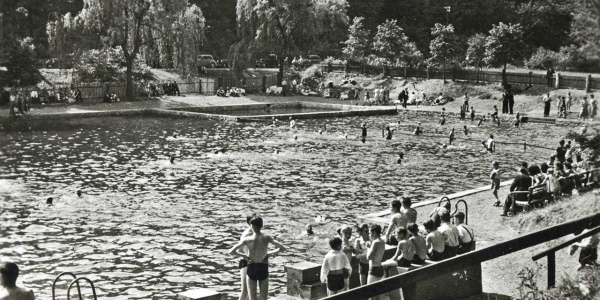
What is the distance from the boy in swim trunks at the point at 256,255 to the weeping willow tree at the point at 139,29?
46.4 metres

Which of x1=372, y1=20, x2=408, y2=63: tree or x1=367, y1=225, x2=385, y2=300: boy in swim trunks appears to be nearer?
x1=367, y1=225, x2=385, y2=300: boy in swim trunks

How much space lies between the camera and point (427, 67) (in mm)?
64750

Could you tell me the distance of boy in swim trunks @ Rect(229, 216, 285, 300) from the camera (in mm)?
11977

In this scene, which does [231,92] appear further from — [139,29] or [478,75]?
[478,75]

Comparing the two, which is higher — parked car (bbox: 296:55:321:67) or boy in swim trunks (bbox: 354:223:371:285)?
parked car (bbox: 296:55:321:67)

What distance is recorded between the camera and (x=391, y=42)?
2697 inches

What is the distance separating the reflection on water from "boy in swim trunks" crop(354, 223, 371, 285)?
4.50m

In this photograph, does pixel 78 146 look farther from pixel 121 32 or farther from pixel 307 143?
pixel 121 32

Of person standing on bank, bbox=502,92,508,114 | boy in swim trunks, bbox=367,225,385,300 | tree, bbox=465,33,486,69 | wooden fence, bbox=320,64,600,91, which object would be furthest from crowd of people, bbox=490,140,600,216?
tree, bbox=465,33,486,69

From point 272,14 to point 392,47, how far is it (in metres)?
11.6

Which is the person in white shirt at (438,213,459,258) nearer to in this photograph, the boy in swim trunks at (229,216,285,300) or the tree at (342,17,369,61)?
the boy in swim trunks at (229,216,285,300)

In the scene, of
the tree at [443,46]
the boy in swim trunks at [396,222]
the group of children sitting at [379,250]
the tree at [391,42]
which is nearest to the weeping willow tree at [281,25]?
the tree at [391,42]

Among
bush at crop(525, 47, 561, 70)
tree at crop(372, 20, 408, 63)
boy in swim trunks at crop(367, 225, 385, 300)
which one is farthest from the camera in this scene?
tree at crop(372, 20, 408, 63)

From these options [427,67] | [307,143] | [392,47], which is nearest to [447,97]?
[427,67]
